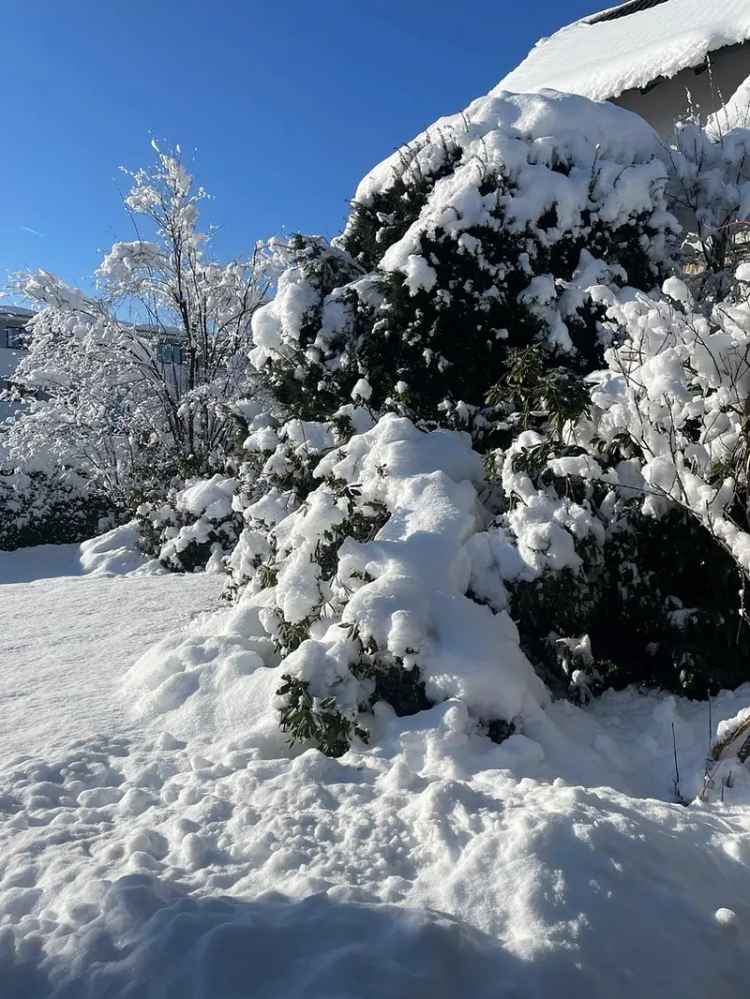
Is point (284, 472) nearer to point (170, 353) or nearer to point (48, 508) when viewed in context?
point (170, 353)

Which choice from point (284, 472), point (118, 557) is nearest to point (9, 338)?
point (118, 557)

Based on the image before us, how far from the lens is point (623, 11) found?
1680cm

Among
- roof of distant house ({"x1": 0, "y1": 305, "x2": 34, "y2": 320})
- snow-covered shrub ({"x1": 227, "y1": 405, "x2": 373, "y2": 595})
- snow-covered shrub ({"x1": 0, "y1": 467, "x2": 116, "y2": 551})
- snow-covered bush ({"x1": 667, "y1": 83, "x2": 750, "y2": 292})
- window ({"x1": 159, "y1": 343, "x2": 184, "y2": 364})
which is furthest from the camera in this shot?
roof of distant house ({"x1": 0, "y1": 305, "x2": 34, "y2": 320})

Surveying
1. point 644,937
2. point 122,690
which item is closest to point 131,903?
point 644,937

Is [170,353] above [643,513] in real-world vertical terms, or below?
above

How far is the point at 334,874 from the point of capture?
264 cm

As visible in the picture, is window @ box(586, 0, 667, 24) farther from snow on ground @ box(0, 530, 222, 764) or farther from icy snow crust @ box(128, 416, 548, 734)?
icy snow crust @ box(128, 416, 548, 734)

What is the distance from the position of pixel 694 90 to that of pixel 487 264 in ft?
29.2

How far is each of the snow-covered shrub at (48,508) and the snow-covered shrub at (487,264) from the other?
834 cm

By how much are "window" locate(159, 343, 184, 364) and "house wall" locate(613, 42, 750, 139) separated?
756 centimetres

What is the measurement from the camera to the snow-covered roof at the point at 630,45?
11.0 metres

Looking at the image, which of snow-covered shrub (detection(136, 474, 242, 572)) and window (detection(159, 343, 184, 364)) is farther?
window (detection(159, 343, 184, 364))

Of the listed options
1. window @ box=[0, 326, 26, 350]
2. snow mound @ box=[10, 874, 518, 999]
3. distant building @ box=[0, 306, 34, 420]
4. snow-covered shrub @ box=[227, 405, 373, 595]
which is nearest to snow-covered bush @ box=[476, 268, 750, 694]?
snow-covered shrub @ box=[227, 405, 373, 595]

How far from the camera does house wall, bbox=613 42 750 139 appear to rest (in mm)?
11398
